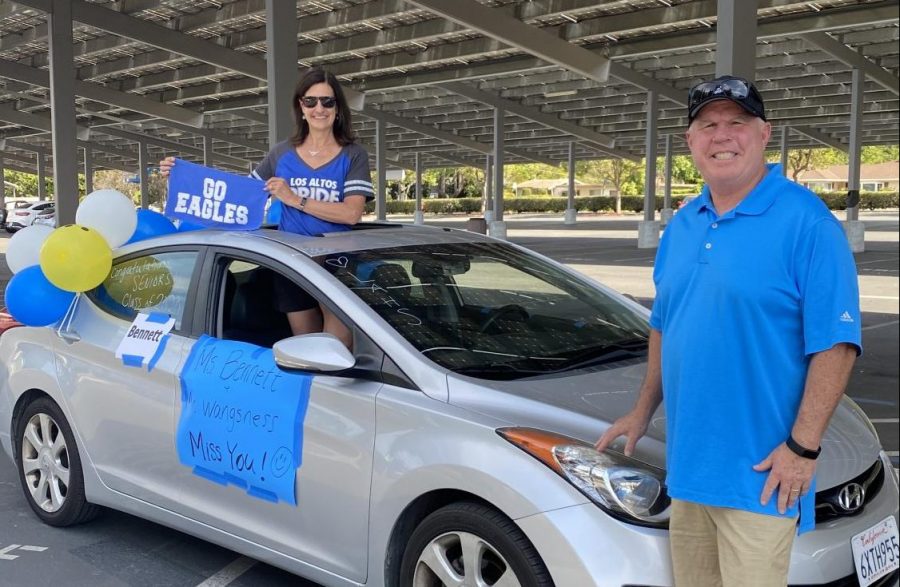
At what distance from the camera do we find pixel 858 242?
21562 millimetres

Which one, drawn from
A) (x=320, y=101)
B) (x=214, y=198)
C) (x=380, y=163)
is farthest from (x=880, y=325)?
(x=380, y=163)

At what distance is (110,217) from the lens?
14.8 feet

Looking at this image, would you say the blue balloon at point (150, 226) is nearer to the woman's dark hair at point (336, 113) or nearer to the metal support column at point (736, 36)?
the woman's dark hair at point (336, 113)

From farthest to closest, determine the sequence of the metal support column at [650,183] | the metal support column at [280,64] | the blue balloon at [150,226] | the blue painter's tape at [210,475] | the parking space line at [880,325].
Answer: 1. the metal support column at [650,183]
2. the metal support column at [280,64]
3. the parking space line at [880,325]
4. the blue balloon at [150,226]
5. the blue painter's tape at [210,475]

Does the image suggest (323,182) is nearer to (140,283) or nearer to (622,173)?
(140,283)

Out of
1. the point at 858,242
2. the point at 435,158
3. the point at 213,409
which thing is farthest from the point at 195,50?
the point at 435,158

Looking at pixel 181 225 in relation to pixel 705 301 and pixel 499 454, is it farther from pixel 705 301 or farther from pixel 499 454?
pixel 705 301

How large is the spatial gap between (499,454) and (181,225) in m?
2.72

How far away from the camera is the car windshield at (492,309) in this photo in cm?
317

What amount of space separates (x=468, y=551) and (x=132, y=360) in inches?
74.8

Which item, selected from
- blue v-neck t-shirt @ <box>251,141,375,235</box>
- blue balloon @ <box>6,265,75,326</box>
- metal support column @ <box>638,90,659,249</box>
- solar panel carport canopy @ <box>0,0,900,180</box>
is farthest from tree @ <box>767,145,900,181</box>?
blue balloon @ <box>6,265,75,326</box>

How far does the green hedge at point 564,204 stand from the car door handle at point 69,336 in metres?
54.9

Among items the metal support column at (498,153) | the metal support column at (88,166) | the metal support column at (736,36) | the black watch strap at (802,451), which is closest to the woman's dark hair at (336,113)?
the black watch strap at (802,451)

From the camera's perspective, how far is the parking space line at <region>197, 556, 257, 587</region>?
3645 millimetres
